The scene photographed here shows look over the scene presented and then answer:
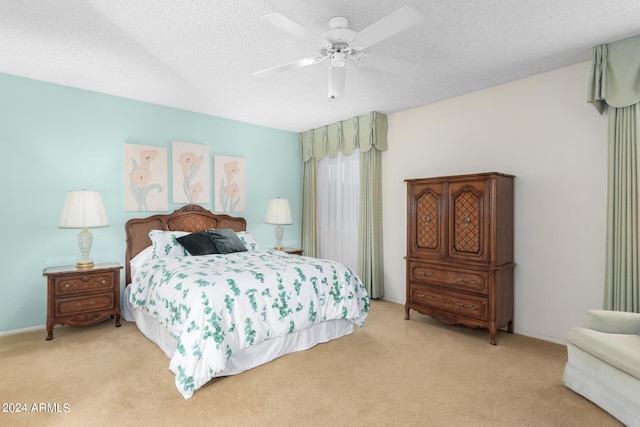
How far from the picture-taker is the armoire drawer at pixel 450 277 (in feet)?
11.5

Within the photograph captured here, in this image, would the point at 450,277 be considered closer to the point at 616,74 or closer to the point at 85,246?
the point at 616,74

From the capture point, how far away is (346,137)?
5.32 m

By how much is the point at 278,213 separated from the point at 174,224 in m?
1.44

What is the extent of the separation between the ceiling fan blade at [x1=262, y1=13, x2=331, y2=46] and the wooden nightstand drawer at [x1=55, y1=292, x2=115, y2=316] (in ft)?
10.7

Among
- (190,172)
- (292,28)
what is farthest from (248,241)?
(292,28)

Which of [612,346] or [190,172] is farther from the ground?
[190,172]

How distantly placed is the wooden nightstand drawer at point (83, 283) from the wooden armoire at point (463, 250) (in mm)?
3347

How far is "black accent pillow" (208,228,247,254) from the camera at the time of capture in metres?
4.20

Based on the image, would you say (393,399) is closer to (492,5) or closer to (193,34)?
(492,5)

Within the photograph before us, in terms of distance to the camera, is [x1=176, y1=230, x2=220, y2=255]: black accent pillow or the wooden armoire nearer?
the wooden armoire

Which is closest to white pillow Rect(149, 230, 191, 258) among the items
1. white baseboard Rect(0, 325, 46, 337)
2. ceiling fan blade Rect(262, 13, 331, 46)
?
white baseboard Rect(0, 325, 46, 337)

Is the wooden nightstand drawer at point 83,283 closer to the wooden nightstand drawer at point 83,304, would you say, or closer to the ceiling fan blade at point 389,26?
the wooden nightstand drawer at point 83,304

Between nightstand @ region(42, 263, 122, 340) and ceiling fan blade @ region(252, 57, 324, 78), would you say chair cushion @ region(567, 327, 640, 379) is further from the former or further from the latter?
nightstand @ region(42, 263, 122, 340)

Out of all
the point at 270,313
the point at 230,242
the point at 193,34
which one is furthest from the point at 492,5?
the point at 230,242
